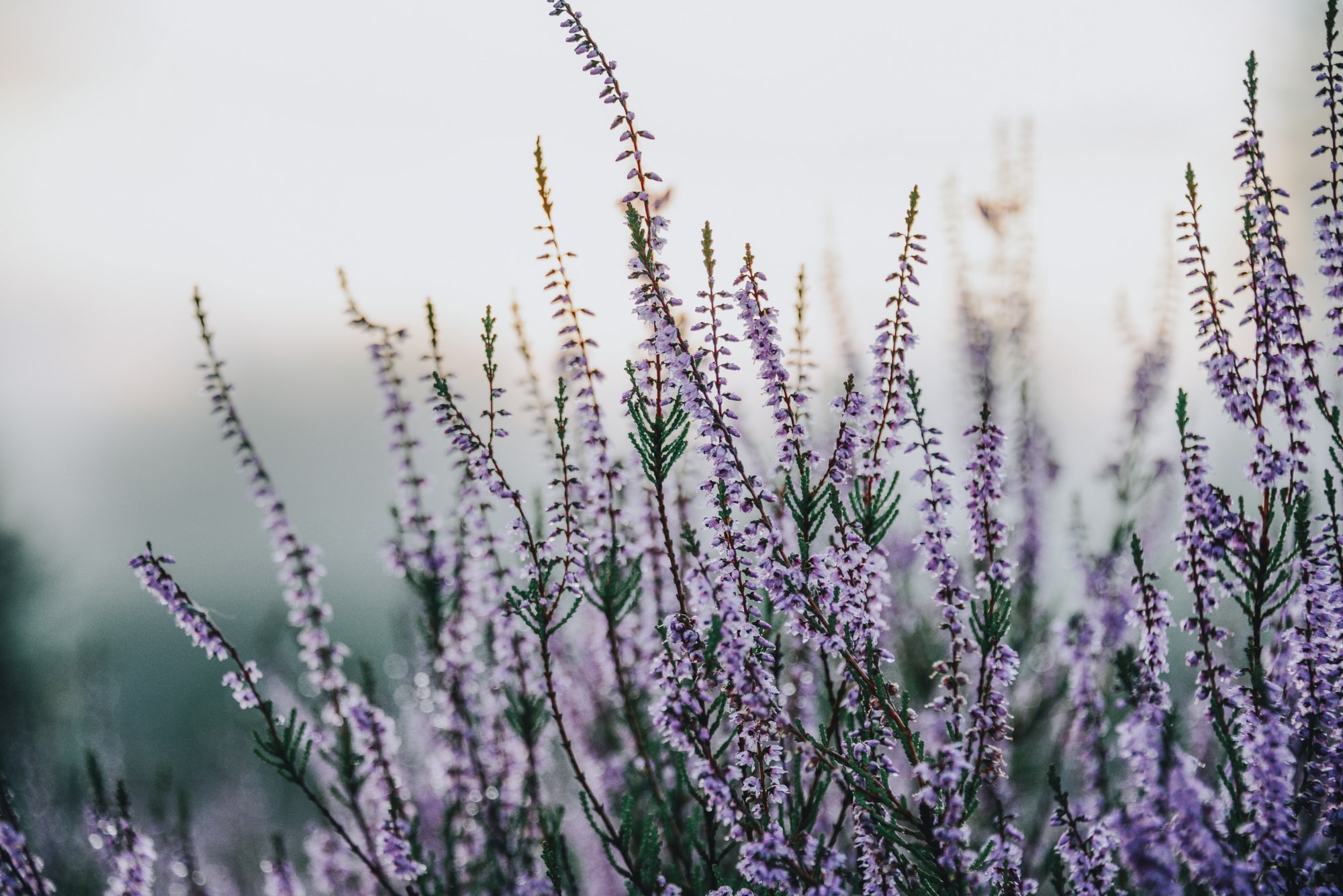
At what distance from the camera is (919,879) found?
294 centimetres

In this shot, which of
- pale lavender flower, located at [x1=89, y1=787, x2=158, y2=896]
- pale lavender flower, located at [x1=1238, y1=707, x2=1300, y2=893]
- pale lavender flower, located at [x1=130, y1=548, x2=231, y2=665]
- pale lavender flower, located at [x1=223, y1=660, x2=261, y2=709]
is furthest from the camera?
pale lavender flower, located at [x1=89, y1=787, x2=158, y2=896]

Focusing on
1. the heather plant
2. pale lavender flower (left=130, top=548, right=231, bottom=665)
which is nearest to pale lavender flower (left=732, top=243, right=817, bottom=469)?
the heather plant

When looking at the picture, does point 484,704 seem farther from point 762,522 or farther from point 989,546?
point 989,546

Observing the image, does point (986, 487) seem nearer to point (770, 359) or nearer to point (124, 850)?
point (770, 359)

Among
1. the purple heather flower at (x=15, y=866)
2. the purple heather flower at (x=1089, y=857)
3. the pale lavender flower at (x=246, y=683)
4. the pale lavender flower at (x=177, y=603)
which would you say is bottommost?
the purple heather flower at (x=15, y=866)

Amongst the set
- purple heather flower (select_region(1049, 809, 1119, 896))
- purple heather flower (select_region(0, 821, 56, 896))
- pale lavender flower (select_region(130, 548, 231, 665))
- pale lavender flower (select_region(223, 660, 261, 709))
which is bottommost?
purple heather flower (select_region(0, 821, 56, 896))

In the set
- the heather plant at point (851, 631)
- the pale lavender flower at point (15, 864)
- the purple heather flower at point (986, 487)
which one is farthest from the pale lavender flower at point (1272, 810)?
the pale lavender flower at point (15, 864)

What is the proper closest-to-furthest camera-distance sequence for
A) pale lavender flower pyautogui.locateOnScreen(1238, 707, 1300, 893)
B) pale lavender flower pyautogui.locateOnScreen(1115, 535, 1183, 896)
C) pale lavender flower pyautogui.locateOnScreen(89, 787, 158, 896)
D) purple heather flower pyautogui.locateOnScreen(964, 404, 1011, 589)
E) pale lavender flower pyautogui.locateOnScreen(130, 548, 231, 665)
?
pale lavender flower pyautogui.locateOnScreen(1115, 535, 1183, 896) < pale lavender flower pyautogui.locateOnScreen(1238, 707, 1300, 893) < purple heather flower pyautogui.locateOnScreen(964, 404, 1011, 589) < pale lavender flower pyautogui.locateOnScreen(130, 548, 231, 665) < pale lavender flower pyautogui.locateOnScreen(89, 787, 158, 896)

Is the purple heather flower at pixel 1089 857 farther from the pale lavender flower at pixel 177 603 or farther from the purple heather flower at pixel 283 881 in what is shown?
the purple heather flower at pixel 283 881

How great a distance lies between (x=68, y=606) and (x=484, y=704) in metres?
17.5

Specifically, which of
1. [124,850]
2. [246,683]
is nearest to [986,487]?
[246,683]

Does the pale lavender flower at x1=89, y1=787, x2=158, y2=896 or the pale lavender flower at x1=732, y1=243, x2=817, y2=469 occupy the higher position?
the pale lavender flower at x1=732, y1=243, x2=817, y2=469

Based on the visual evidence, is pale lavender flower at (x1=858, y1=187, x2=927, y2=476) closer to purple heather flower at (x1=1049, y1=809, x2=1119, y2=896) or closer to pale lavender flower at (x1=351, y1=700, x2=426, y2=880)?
purple heather flower at (x1=1049, y1=809, x2=1119, y2=896)

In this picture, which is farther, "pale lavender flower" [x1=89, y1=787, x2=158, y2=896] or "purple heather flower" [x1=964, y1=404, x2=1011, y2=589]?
"pale lavender flower" [x1=89, y1=787, x2=158, y2=896]
